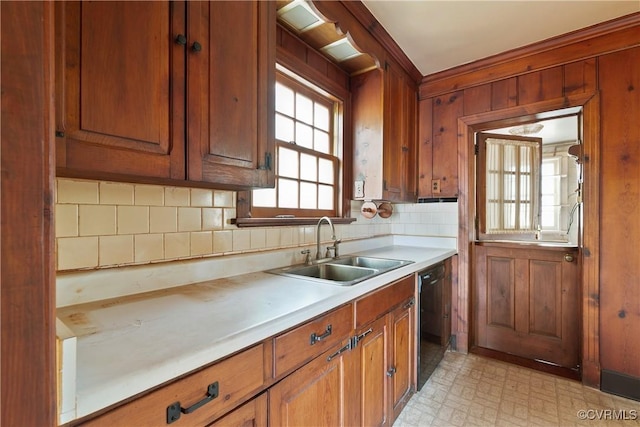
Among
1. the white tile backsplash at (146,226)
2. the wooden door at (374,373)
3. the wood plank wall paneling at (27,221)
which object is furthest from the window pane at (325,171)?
the wood plank wall paneling at (27,221)

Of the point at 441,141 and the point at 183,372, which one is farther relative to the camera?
the point at 441,141

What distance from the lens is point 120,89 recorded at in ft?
2.69

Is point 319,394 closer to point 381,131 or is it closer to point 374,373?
point 374,373

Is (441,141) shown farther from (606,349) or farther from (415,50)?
(606,349)

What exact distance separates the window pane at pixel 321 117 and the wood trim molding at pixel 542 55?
1085mm

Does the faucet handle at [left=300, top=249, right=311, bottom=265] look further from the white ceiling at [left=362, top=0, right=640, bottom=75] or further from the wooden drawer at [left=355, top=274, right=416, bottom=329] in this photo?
the white ceiling at [left=362, top=0, right=640, bottom=75]

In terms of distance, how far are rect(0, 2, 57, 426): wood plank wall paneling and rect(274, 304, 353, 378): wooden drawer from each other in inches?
23.4

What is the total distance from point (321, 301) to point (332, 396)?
1.39ft

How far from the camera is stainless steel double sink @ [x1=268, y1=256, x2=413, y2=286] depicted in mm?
1656

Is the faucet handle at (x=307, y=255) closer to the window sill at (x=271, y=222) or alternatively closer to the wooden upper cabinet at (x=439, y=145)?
the window sill at (x=271, y=222)

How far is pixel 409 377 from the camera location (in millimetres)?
1888

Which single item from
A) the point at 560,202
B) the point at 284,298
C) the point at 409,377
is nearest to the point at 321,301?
the point at 284,298

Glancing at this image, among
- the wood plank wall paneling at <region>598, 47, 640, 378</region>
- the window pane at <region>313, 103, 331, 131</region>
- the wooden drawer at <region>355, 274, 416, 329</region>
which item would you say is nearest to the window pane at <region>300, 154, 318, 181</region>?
the window pane at <region>313, 103, 331, 131</region>

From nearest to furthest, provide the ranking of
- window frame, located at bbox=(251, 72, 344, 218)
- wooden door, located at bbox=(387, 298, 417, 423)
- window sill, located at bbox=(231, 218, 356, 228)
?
1. window sill, located at bbox=(231, 218, 356, 228)
2. wooden door, located at bbox=(387, 298, 417, 423)
3. window frame, located at bbox=(251, 72, 344, 218)
